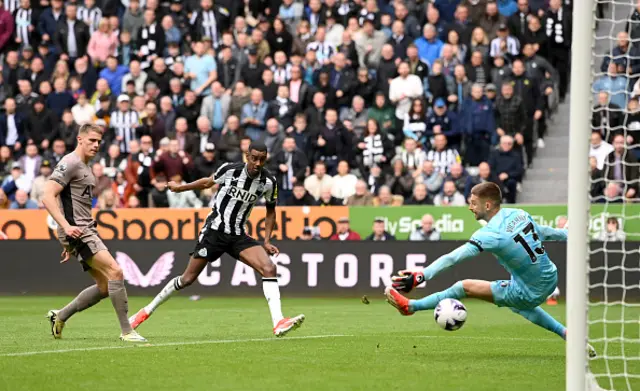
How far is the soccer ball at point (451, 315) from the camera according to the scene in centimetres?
1079

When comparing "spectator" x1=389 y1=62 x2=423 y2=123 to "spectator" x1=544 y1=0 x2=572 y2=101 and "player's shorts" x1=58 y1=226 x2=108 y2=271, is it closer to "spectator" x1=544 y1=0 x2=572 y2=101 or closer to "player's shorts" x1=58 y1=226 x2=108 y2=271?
"spectator" x1=544 y1=0 x2=572 y2=101

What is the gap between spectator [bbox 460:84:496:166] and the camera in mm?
22469

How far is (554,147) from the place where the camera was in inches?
933

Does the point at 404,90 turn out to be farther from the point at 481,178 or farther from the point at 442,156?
the point at 481,178

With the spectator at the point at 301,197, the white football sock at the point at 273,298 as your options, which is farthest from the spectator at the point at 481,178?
the white football sock at the point at 273,298

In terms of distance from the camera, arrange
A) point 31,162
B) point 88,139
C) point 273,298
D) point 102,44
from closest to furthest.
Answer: point 88,139, point 273,298, point 31,162, point 102,44

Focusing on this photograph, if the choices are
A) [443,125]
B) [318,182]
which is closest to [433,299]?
[318,182]

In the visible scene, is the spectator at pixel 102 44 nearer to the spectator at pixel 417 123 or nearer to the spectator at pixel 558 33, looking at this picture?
the spectator at pixel 417 123

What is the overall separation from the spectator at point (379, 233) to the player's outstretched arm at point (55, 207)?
32.4ft

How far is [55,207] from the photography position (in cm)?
1155

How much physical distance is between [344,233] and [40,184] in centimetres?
637

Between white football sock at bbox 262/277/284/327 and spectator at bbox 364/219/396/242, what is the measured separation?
27.3 ft

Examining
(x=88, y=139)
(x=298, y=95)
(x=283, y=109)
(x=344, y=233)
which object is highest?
(x=298, y=95)

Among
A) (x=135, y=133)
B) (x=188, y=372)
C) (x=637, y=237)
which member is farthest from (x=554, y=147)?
(x=188, y=372)
